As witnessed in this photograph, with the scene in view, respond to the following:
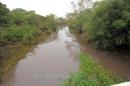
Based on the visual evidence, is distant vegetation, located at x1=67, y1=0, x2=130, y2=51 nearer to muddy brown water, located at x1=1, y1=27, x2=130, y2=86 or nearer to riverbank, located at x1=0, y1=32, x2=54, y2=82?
muddy brown water, located at x1=1, y1=27, x2=130, y2=86

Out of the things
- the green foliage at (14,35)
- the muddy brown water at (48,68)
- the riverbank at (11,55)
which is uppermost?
the green foliage at (14,35)

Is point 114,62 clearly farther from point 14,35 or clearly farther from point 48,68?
point 14,35

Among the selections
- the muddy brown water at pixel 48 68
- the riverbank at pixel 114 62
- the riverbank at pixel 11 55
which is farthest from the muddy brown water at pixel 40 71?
the riverbank at pixel 114 62

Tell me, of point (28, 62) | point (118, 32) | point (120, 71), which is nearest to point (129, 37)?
point (118, 32)

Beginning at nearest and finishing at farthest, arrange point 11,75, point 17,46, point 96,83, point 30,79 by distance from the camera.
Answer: point 96,83
point 30,79
point 11,75
point 17,46

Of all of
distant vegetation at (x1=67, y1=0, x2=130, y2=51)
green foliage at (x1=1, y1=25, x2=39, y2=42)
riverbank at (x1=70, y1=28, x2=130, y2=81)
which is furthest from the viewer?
green foliage at (x1=1, y1=25, x2=39, y2=42)

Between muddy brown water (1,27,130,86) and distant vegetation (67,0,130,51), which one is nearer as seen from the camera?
muddy brown water (1,27,130,86)

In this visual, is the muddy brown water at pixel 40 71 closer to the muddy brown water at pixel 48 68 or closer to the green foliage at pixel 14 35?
the muddy brown water at pixel 48 68

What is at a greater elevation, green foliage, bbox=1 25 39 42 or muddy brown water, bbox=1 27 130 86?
green foliage, bbox=1 25 39 42

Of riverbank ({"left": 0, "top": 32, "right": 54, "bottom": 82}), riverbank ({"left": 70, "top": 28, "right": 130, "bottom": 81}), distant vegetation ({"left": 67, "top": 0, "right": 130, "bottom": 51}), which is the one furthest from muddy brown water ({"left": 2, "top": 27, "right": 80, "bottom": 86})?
distant vegetation ({"left": 67, "top": 0, "right": 130, "bottom": 51})

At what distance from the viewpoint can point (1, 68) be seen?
500 inches

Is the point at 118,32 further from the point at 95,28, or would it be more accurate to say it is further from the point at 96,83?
the point at 96,83

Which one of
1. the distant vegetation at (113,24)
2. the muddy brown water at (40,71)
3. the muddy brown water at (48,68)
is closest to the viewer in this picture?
the muddy brown water at (40,71)

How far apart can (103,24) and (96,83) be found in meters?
8.64
